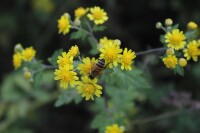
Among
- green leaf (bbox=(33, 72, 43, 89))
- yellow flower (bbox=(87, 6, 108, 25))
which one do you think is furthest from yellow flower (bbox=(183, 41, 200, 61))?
green leaf (bbox=(33, 72, 43, 89))

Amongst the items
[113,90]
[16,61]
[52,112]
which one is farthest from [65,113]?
[16,61]

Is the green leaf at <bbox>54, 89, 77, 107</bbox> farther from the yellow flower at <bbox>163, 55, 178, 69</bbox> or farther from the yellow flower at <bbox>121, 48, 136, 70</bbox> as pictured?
the yellow flower at <bbox>163, 55, 178, 69</bbox>

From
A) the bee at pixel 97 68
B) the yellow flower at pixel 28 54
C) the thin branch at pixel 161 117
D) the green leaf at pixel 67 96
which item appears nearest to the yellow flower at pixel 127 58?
the bee at pixel 97 68

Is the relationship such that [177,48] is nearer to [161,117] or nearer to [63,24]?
[63,24]

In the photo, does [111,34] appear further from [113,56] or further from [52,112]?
[113,56]

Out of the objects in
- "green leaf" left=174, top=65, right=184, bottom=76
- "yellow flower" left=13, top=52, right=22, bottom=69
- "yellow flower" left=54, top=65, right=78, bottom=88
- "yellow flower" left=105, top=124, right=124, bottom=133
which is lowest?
"yellow flower" left=105, top=124, right=124, bottom=133

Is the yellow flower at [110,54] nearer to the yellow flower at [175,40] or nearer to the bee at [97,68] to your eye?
the bee at [97,68]
